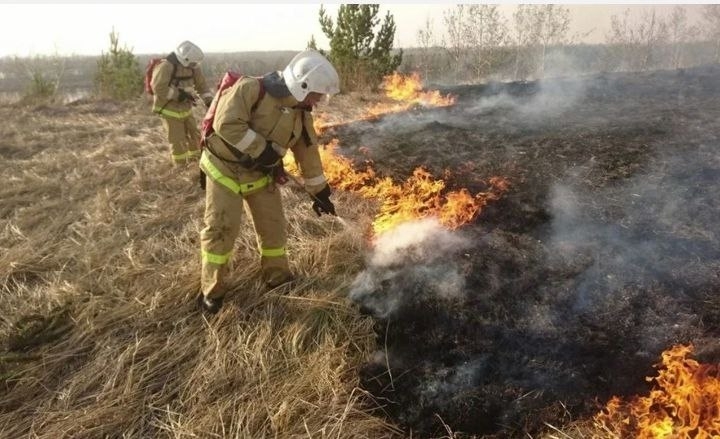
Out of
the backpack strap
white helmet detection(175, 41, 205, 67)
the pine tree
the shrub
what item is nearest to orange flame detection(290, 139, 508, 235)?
the backpack strap

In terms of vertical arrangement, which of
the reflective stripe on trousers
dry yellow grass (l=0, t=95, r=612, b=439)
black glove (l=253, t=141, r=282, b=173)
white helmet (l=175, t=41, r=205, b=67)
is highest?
white helmet (l=175, t=41, r=205, b=67)

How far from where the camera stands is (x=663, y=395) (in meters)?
2.58

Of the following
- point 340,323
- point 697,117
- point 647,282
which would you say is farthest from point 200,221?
point 697,117

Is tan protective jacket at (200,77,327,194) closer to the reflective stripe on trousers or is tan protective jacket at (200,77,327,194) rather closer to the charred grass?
the reflective stripe on trousers

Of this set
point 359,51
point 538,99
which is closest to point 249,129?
point 538,99

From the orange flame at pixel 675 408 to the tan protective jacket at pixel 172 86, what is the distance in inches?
260

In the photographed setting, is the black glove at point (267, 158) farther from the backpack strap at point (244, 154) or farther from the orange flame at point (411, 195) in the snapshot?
the orange flame at point (411, 195)

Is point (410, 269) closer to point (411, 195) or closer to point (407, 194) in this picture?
point (411, 195)

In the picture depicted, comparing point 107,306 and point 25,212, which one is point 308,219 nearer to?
point 107,306

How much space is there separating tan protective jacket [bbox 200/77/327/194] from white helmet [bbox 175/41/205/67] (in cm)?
409

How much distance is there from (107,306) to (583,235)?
4.11 metres

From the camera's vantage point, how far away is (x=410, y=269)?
3953 millimetres

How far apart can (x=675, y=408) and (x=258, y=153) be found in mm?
3058

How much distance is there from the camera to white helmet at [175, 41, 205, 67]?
7.05m
